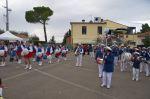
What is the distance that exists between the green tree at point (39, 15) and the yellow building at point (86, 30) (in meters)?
5.77

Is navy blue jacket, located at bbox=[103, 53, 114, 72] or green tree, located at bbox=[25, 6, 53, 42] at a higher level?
green tree, located at bbox=[25, 6, 53, 42]

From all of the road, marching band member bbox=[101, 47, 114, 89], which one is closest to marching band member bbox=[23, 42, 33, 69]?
the road

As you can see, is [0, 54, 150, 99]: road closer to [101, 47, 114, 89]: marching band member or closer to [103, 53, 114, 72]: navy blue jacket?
[101, 47, 114, 89]: marching band member

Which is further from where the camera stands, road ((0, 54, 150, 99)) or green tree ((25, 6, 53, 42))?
green tree ((25, 6, 53, 42))

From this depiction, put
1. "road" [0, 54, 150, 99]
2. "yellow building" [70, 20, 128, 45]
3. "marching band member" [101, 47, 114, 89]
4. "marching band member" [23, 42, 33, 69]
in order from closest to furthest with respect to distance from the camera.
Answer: "road" [0, 54, 150, 99], "marching band member" [101, 47, 114, 89], "marching band member" [23, 42, 33, 69], "yellow building" [70, 20, 128, 45]

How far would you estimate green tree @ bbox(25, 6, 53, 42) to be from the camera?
75625 millimetres

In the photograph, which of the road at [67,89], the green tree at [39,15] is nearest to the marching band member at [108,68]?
the road at [67,89]

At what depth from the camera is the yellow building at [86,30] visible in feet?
246

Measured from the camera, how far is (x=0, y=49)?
2488 cm

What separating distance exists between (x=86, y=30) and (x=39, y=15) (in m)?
11.1

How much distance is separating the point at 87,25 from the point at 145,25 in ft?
64.8

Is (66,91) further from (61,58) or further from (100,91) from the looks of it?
(61,58)

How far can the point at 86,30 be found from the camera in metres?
75.4

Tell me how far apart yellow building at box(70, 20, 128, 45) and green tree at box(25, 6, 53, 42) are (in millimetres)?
5772
